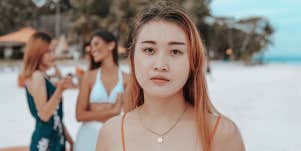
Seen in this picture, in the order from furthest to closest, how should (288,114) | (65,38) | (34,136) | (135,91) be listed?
1. (65,38)
2. (288,114)
3. (34,136)
4. (135,91)

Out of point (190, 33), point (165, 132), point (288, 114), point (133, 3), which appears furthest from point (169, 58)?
point (133, 3)

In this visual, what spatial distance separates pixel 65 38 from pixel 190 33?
1795 inches

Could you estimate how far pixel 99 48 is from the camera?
9.30ft

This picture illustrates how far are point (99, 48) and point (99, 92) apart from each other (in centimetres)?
35

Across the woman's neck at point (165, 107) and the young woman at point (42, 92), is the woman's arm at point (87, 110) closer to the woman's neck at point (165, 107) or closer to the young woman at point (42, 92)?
the young woman at point (42, 92)

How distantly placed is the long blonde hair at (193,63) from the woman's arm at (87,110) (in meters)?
1.45

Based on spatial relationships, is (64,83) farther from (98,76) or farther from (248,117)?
(248,117)

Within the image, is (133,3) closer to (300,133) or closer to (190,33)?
(300,133)

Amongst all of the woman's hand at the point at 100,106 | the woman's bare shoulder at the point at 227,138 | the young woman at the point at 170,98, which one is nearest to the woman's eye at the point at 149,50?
the young woman at the point at 170,98

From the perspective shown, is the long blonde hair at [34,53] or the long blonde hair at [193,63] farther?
the long blonde hair at [34,53]

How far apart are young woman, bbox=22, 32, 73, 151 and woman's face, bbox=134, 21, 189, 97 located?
1.64 meters

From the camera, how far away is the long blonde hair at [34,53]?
2.65 meters

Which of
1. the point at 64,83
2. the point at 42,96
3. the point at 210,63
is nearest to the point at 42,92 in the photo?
the point at 42,96

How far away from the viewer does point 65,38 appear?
4519 cm
